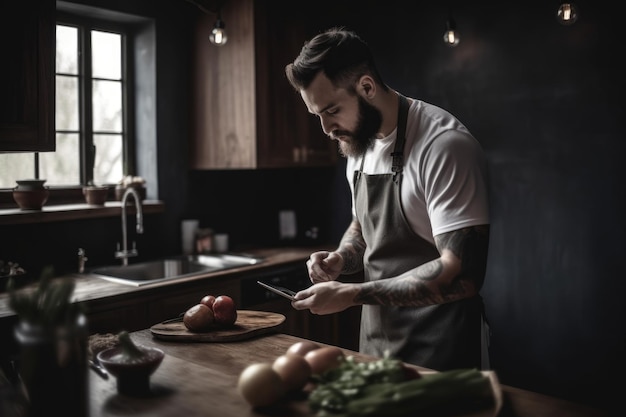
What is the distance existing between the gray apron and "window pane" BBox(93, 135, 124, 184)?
2.20 metres

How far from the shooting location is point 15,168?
11.6 ft

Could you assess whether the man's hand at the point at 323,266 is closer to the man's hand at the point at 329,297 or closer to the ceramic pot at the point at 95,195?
the man's hand at the point at 329,297

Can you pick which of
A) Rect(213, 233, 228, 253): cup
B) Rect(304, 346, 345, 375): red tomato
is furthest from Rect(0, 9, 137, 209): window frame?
Rect(304, 346, 345, 375): red tomato

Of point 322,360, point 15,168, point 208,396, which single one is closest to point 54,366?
point 208,396

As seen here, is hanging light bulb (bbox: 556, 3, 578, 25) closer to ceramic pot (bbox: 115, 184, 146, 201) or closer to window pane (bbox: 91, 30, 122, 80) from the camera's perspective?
ceramic pot (bbox: 115, 184, 146, 201)

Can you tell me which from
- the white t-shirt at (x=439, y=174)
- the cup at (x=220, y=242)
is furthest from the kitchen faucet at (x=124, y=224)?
the white t-shirt at (x=439, y=174)

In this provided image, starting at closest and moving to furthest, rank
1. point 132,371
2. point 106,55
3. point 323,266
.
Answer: point 132,371
point 323,266
point 106,55

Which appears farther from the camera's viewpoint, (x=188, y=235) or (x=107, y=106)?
(x=188, y=235)

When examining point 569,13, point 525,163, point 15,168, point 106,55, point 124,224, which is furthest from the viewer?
point 106,55

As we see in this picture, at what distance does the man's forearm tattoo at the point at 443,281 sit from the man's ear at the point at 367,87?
0.58 m

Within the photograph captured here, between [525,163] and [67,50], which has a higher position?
[67,50]

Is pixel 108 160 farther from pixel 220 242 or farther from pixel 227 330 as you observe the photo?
pixel 227 330

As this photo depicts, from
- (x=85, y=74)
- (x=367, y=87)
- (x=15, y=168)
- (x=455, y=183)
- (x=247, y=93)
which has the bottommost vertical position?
(x=455, y=183)

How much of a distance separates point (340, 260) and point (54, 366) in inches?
50.7
